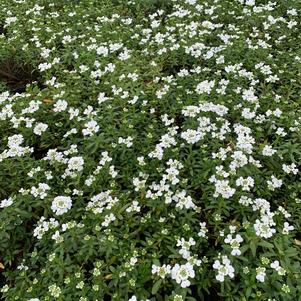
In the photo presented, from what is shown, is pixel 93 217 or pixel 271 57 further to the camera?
pixel 271 57

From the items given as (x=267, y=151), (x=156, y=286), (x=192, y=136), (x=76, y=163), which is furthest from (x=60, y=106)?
(x=156, y=286)

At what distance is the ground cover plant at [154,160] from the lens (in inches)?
142

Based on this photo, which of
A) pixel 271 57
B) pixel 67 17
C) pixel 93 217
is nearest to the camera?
pixel 93 217

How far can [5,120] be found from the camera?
5.28 m

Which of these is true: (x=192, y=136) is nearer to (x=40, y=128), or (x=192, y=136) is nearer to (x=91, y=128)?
(x=91, y=128)

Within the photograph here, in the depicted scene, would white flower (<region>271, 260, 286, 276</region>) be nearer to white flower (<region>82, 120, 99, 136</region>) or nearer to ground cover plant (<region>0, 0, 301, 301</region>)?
ground cover plant (<region>0, 0, 301, 301</region>)

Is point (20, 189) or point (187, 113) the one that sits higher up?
point (187, 113)

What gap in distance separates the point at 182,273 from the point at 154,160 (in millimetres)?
1383

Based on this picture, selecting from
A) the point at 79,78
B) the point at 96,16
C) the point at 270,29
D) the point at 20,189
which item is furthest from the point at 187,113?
the point at 96,16

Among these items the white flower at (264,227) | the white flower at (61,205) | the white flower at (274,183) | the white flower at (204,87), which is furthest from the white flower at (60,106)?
the white flower at (264,227)

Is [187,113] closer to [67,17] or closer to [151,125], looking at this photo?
[151,125]

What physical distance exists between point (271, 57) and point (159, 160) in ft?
7.74

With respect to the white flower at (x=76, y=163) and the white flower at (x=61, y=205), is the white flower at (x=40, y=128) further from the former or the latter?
the white flower at (x=61, y=205)

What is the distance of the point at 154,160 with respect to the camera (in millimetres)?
4484
